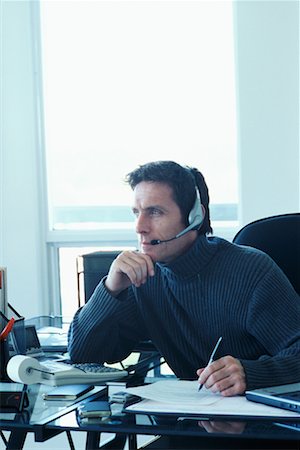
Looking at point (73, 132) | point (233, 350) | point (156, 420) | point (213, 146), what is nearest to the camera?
point (156, 420)

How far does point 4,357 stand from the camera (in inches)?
68.6

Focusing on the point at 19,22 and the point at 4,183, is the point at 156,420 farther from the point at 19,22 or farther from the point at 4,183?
the point at 19,22

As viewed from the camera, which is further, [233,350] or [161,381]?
[233,350]

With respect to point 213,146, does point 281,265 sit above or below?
below

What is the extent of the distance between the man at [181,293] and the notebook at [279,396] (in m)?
0.30

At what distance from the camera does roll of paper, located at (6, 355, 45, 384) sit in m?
1.59

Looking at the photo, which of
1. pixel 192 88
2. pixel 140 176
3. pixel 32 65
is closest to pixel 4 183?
pixel 32 65

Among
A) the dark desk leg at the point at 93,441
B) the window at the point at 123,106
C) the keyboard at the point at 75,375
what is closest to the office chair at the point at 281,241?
the keyboard at the point at 75,375

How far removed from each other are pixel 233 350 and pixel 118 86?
2095 millimetres

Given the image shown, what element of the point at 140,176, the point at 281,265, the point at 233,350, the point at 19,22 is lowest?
the point at 233,350

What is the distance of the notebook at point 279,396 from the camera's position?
1.37m

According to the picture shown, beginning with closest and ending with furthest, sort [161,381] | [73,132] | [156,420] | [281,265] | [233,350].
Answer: [156,420] < [161,381] < [233,350] < [281,265] < [73,132]

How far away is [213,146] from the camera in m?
3.56

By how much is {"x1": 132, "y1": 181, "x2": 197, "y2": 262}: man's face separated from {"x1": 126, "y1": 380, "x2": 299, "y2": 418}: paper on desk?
1.49 feet
